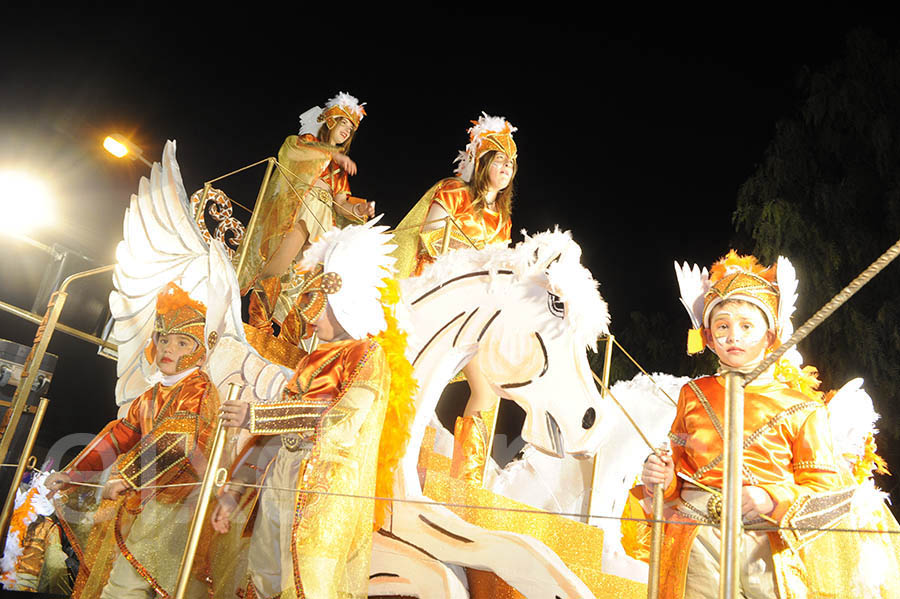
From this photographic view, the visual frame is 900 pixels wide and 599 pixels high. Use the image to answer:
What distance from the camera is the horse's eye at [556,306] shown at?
3.34 metres

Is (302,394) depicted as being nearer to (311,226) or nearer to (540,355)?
(540,355)

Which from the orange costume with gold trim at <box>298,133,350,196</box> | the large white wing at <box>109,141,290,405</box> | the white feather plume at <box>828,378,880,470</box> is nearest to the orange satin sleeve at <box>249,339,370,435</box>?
the large white wing at <box>109,141,290,405</box>

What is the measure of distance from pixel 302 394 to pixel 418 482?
616 millimetres

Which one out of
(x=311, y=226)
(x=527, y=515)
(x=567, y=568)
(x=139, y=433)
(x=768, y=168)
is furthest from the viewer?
(x=768, y=168)

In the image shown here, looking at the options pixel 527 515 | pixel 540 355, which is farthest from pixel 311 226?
pixel 527 515

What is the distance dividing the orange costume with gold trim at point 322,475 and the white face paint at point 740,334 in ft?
3.93

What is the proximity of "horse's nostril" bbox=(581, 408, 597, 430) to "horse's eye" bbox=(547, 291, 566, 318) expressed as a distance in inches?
17.3

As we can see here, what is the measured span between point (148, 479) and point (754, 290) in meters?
2.52

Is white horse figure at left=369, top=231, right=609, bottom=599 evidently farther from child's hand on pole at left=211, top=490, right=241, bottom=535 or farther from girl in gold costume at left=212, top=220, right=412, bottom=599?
child's hand on pole at left=211, top=490, right=241, bottom=535

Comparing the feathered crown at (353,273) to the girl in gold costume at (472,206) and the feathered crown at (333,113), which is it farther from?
the feathered crown at (333,113)

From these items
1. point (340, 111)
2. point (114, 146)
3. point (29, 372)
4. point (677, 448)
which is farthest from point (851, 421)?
point (114, 146)

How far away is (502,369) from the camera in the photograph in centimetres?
340

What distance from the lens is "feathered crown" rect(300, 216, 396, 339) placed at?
2.97 m

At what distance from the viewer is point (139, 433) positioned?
3504 millimetres
